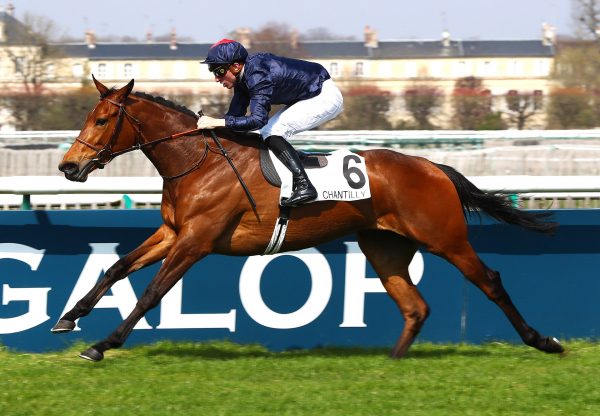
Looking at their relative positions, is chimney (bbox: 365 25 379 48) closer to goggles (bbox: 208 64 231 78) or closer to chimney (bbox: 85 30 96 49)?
chimney (bbox: 85 30 96 49)

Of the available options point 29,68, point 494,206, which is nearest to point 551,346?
point 494,206

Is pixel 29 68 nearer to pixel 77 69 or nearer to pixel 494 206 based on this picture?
pixel 77 69

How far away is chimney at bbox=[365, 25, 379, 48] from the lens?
66188 mm

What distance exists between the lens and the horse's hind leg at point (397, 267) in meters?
6.03

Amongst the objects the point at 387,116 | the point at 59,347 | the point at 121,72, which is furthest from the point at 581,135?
the point at 121,72

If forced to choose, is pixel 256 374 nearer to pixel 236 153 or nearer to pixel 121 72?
pixel 236 153

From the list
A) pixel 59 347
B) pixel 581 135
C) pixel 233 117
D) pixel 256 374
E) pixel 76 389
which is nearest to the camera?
pixel 76 389

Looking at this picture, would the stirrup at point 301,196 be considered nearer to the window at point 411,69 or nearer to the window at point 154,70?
the window at point 411,69

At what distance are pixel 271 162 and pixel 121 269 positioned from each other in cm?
100

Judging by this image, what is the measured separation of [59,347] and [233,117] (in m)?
1.70

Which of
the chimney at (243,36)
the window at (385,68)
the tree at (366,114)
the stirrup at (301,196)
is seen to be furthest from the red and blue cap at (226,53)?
the window at (385,68)

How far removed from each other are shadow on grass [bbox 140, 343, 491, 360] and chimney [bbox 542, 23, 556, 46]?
59.5 metres

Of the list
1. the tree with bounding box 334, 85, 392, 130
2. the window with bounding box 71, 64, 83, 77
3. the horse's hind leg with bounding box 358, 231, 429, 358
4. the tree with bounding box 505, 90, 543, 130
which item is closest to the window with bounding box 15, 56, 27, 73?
the window with bounding box 71, 64, 83, 77

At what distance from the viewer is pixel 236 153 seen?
5820mm
